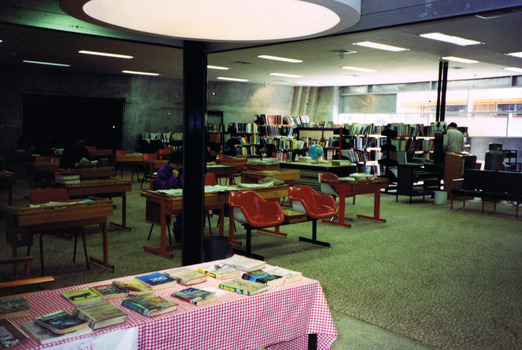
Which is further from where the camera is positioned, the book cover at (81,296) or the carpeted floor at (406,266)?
the carpeted floor at (406,266)

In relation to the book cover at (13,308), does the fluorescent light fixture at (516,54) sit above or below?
above

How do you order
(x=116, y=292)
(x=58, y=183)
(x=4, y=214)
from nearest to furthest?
1. (x=116, y=292)
2. (x=4, y=214)
3. (x=58, y=183)

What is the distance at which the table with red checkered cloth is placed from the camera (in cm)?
233

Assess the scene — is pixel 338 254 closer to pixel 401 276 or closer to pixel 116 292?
pixel 401 276

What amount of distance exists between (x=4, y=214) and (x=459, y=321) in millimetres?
4719

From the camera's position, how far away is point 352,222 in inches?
342

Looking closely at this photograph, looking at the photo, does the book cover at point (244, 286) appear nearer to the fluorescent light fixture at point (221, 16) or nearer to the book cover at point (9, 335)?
the book cover at point (9, 335)

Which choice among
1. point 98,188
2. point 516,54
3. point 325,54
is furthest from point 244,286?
point 516,54

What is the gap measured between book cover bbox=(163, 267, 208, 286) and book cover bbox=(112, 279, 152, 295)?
217 mm

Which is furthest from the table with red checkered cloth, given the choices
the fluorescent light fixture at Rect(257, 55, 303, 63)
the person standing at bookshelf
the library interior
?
the person standing at bookshelf

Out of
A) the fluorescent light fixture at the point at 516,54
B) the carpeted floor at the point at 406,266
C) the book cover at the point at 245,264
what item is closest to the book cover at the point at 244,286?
the book cover at the point at 245,264

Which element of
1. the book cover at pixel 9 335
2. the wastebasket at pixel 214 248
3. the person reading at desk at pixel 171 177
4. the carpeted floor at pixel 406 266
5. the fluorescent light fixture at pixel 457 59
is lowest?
the carpeted floor at pixel 406 266

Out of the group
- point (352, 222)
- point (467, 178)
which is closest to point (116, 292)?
point (352, 222)

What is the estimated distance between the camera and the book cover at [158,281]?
9.59 ft
